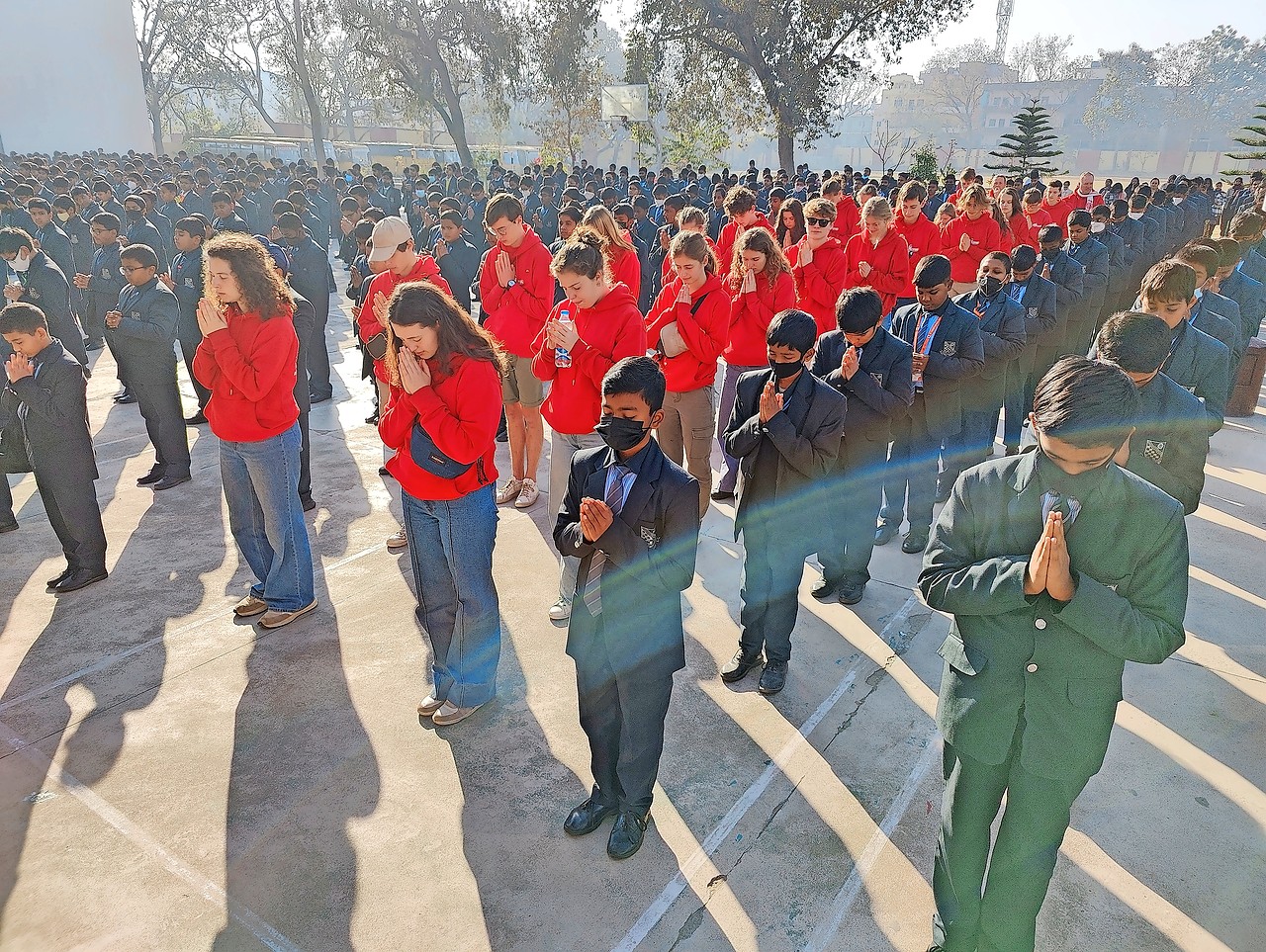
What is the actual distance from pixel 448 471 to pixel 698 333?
7.21 ft

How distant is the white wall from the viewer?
35.5 meters

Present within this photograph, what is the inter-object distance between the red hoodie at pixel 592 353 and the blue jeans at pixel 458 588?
93 cm

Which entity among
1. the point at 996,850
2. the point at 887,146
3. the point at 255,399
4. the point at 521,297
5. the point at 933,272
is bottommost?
the point at 996,850

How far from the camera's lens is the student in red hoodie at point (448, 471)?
337cm

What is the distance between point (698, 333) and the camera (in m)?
5.10

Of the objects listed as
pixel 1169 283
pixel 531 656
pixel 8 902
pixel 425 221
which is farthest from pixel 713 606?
pixel 425 221

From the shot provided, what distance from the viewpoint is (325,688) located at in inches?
163

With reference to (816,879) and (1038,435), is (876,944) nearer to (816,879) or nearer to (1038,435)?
(816,879)

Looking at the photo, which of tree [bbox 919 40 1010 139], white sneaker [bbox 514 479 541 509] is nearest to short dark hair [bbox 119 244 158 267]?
white sneaker [bbox 514 479 541 509]

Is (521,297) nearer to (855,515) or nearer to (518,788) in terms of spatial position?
(855,515)

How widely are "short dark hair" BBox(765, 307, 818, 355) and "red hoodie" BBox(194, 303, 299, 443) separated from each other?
2.46 m

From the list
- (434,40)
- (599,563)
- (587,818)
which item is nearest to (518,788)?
(587,818)

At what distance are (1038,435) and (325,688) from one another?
11.4 ft

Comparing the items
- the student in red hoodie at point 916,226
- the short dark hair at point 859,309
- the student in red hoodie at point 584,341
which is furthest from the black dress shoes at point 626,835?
the student in red hoodie at point 916,226
